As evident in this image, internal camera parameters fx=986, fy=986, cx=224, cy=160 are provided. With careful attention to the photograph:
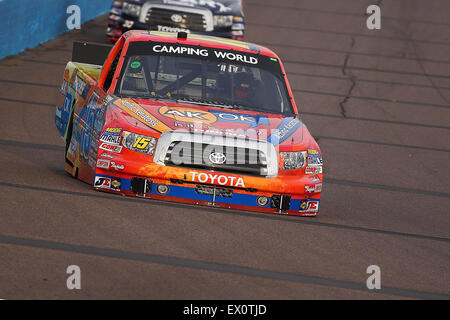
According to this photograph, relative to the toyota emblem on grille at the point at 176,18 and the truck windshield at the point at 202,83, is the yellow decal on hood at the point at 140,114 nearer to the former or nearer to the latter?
the truck windshield at the point at 202,83

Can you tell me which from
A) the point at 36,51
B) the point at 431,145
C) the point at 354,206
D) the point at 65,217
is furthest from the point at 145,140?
the point at 36,51

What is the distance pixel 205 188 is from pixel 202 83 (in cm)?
156

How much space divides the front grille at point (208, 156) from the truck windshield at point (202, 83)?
3.48 ft

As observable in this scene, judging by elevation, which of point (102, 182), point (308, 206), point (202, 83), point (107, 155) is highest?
point (202, 83)

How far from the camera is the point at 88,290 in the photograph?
20.1 ft

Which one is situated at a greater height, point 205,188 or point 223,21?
point 223,21

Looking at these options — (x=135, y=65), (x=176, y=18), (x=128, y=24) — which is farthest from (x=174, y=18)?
(x=135, y=65)

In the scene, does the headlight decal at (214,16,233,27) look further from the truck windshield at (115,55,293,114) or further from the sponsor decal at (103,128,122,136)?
the sponsor decal at (103,128,122,136)

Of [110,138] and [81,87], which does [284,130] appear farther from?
[81,87]

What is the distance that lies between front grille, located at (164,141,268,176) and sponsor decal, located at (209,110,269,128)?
43cm

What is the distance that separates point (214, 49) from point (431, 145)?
6.07 m

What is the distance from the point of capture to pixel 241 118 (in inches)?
370

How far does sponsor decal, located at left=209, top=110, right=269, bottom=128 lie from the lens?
9273mm

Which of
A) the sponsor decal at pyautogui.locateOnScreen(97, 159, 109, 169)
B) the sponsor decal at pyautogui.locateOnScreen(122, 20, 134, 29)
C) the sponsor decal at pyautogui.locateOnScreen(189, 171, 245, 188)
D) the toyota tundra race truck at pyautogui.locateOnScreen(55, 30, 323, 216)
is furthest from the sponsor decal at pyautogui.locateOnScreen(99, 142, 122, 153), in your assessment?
the sponsor decal at pyautogui.locateOnScreen(122, 20, 134, 29)
